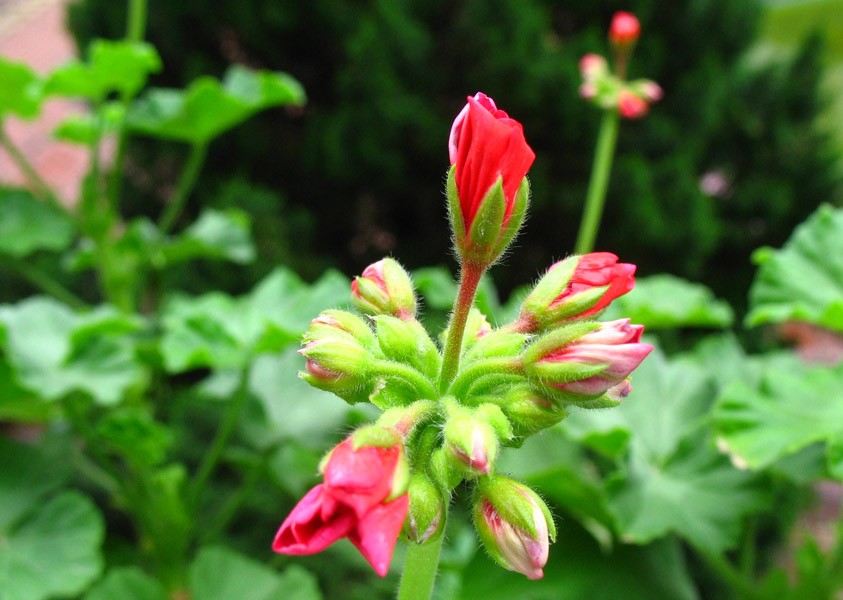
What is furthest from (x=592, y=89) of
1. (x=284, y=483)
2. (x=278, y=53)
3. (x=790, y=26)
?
(x=790, y=26)

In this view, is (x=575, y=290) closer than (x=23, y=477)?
Yes

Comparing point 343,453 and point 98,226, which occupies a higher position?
point 343,453

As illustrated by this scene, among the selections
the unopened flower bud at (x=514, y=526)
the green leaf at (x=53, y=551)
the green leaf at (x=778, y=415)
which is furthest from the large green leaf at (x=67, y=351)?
the green leaf at (x=778, y=415)

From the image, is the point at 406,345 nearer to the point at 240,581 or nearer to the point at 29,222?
the point at 240,581

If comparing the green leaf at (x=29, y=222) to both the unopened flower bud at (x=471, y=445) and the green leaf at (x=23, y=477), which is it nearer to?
the green leaf at (x=23, y=477)

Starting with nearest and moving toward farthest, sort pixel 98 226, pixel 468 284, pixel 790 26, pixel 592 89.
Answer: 1. pixel 468 284
2. pixel 98 226
3. pixel 592 89
4. pixel 790 26

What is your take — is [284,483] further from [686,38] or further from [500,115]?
[686,38]

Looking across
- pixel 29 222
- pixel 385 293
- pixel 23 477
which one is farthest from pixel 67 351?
pixel 385 293
